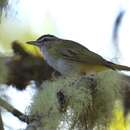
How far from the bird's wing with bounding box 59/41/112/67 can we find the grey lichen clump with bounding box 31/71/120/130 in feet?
2.44

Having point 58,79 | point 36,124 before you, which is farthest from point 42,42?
point 36,124

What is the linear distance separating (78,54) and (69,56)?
0.05m

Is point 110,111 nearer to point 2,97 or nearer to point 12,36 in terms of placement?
point 2,97

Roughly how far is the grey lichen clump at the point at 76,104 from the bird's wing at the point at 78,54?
0.74 m

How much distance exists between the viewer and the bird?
242 cm

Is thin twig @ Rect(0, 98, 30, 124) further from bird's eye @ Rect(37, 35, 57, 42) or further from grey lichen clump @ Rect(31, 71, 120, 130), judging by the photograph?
bird's eye @ Rect(37, 35, 57, 42)

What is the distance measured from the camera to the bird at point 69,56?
2420mm

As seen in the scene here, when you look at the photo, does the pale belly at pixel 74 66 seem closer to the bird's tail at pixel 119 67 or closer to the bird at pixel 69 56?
the bird at pixel 69 56

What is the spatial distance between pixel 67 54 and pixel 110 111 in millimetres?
1002

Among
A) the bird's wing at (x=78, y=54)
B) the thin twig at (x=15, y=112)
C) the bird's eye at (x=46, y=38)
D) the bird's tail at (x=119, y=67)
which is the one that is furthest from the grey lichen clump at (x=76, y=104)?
the bird's eye at (x=46, y=38)

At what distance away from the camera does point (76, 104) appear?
1662 mm

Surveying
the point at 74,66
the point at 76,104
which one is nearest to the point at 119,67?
the point at 74,66

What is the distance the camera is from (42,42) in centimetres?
277

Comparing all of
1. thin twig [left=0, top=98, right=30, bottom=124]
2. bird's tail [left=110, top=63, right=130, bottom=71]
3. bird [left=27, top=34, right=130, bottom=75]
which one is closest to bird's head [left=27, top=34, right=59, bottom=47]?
bird [left=27, top=34, right=130, bottom=75]
